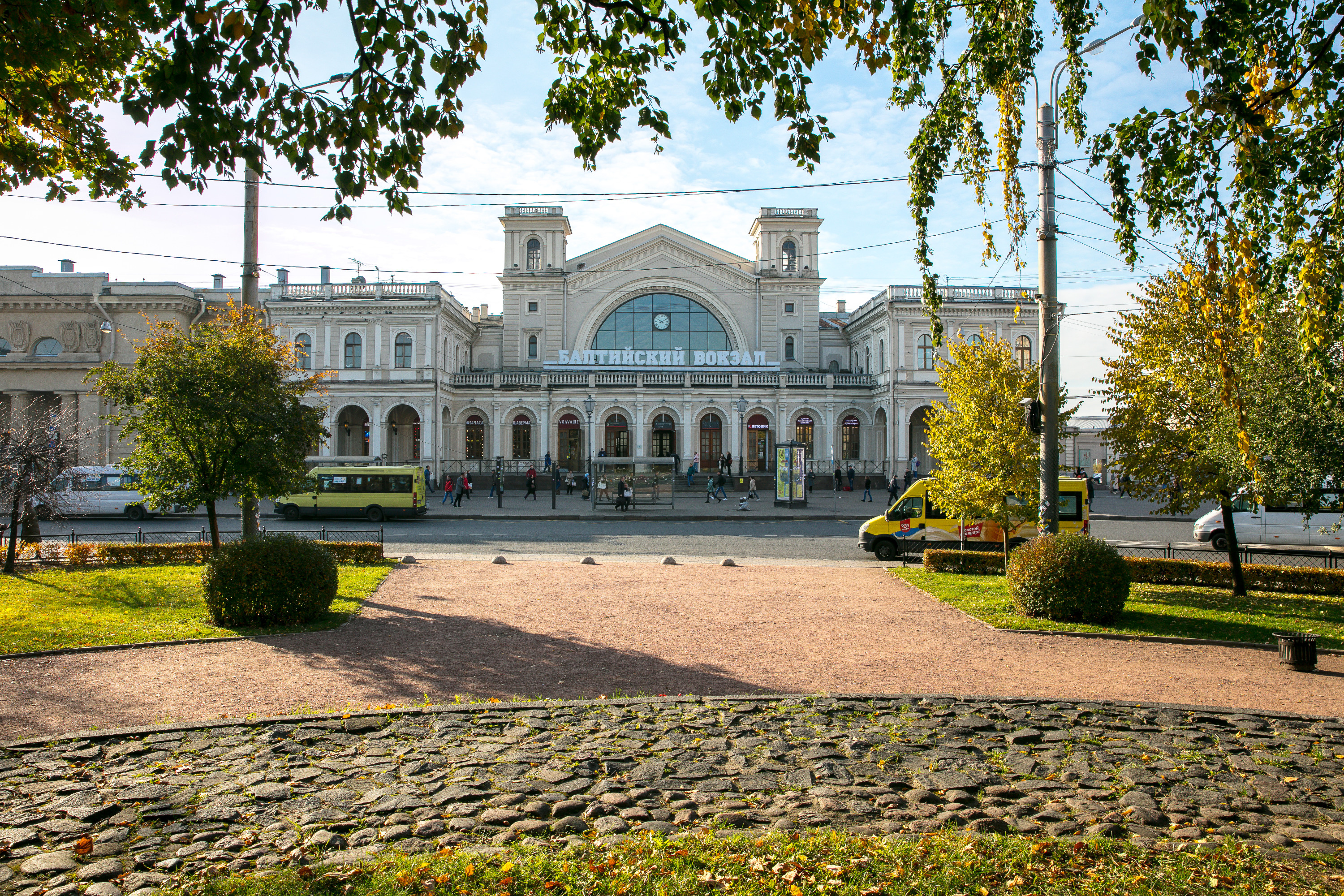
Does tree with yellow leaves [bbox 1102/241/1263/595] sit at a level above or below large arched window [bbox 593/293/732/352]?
below

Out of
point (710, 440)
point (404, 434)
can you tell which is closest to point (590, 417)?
point (710, 440)

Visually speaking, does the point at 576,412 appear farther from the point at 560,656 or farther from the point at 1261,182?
the point at 1261,182

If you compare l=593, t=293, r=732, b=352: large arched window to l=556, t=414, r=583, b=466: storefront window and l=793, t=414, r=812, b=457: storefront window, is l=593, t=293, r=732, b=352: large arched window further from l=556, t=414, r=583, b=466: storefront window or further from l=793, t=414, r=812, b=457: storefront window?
l=793, t=414, r=812, b=457: storefront window

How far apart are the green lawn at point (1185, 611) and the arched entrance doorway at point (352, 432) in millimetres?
42628

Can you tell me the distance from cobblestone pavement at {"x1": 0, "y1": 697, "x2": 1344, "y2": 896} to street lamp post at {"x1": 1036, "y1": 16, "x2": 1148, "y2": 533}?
5767 millimetres

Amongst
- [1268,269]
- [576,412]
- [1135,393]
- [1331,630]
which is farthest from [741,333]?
[1268,269]

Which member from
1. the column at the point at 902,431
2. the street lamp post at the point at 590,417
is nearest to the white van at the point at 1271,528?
the column at the point at 902,431

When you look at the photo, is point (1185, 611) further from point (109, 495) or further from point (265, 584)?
point (109, 495)

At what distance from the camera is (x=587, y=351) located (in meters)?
52.6

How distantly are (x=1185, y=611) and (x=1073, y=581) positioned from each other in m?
2.88

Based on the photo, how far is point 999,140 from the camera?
7.20 m

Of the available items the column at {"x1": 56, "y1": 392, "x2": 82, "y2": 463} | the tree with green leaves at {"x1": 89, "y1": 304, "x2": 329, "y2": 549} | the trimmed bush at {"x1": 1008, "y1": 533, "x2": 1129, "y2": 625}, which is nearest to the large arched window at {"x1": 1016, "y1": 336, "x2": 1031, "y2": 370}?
the trimmed bush at {"x1": 1008, "y1": 533, "x2": 1129, "y2": 625}

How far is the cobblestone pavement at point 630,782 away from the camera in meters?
4.26

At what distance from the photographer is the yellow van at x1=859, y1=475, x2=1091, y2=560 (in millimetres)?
18531
